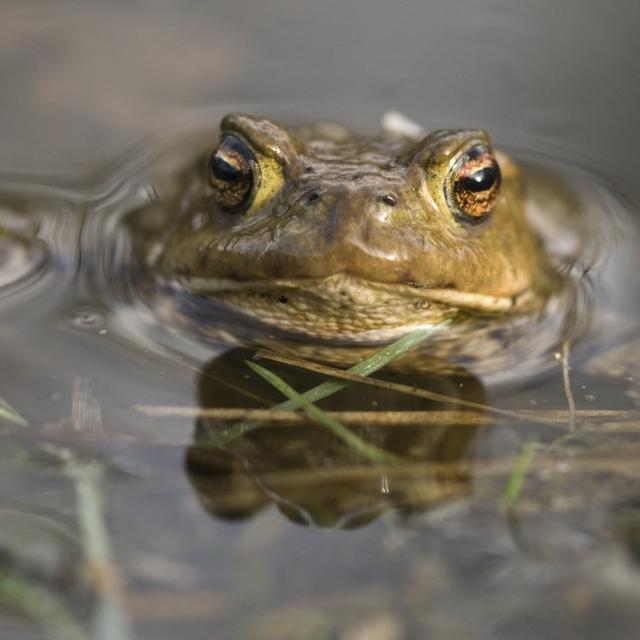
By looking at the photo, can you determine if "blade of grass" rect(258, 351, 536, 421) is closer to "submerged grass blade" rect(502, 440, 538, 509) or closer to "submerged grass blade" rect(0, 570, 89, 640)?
"submerged grass blade" rect(502, 440, 538, 509)

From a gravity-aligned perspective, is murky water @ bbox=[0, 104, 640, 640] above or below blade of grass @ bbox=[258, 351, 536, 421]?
below

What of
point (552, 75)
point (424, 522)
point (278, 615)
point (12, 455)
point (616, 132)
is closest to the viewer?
point (278, 615)

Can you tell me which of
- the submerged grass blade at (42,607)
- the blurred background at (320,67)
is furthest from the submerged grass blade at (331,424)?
the blurred background at (320,67)

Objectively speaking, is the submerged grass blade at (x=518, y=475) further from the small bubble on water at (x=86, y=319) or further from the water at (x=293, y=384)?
the small bubble on water at (x=86, y=319)

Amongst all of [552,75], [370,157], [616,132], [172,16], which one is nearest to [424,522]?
[370,157]

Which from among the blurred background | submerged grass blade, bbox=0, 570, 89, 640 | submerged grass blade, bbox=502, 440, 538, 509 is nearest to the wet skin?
submerged grass blade, bbox=502, 440, 538, 509

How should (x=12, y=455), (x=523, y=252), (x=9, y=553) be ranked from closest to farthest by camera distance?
1. (x=9, y=553)
2. (x=12, y=455)
3. (x=523, y=252)

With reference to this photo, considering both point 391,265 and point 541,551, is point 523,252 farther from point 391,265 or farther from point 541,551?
point 541,551
